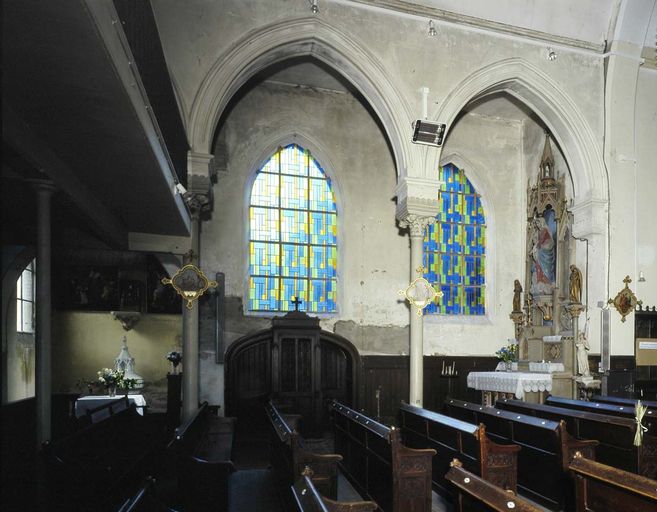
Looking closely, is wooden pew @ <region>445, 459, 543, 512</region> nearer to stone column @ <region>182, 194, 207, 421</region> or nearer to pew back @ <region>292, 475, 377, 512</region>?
pew back @ <region>292, 475, 377, 512</region>

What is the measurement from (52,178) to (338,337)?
719 centimetres

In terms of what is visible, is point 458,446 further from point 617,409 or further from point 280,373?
point 280,373

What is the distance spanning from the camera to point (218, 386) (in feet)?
34.7

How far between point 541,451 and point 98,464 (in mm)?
3969

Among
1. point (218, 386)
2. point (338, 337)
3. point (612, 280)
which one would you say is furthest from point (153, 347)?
point (612, 280)

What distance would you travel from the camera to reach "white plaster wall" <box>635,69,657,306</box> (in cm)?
1118

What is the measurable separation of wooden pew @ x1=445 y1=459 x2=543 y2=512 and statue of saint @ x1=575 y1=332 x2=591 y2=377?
25.9 ft

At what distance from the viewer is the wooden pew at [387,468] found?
15.2ft

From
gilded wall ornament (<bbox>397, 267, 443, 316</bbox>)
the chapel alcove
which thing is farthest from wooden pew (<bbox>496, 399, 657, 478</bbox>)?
the chapel alcove

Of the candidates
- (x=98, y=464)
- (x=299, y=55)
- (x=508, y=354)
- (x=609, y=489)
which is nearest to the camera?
(x=609, y=489)

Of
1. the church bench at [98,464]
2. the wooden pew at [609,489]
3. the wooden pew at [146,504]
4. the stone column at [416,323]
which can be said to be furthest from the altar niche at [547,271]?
the wooden pew at [146,504]

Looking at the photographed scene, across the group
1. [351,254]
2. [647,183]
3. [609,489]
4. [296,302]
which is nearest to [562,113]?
[647,183]

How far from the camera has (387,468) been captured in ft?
16.3

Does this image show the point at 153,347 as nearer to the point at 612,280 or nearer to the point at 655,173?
the point at 612,280
